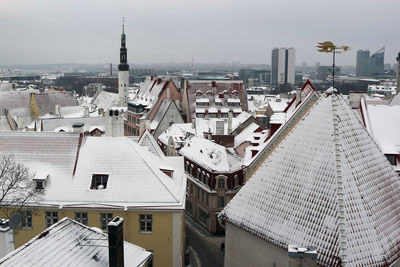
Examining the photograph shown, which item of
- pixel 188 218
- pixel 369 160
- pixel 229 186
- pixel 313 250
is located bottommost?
pixel 188 218

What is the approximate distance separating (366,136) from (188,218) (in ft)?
94.5

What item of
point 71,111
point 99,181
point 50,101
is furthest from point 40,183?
point 50,101

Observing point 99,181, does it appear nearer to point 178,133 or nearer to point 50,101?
point 178,133

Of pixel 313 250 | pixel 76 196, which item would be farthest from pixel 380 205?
pixel 76 196

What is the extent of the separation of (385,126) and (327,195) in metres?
18.2

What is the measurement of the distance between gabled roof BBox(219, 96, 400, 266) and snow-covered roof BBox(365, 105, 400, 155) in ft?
42.7

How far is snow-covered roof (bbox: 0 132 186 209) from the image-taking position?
2764 cm

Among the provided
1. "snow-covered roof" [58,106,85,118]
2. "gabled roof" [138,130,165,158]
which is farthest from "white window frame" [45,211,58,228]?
"snow-covered roof" [58,106,85,118]

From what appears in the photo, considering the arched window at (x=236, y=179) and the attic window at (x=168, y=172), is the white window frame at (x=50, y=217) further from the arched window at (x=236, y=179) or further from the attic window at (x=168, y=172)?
the arched window at (x=236, y=179)

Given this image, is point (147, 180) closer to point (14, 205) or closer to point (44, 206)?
point (44, 206)

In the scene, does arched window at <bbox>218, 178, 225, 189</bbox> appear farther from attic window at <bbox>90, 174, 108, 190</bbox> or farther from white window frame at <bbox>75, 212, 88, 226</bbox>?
white window frame at <bbox>75, 212, 88, 226</bbox>

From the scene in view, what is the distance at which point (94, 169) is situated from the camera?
94.6ft

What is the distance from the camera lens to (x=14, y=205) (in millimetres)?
27844

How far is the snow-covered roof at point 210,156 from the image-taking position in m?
41.5
